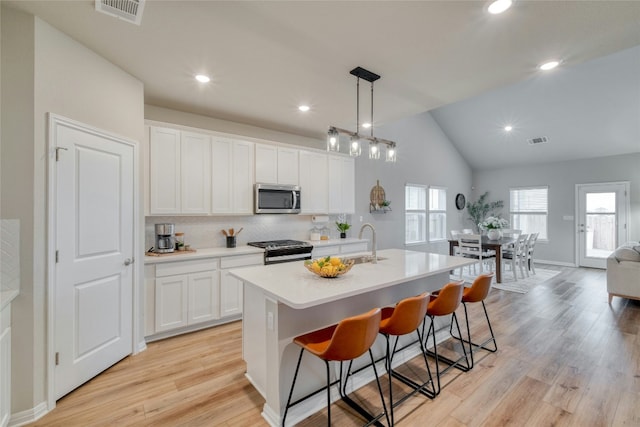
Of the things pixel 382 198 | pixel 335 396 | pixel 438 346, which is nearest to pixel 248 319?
pixel 335 396

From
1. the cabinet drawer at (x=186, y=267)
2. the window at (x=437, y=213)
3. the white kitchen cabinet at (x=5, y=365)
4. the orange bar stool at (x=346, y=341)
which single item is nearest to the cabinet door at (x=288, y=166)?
the cabinet drawer at (x=186, y=267)

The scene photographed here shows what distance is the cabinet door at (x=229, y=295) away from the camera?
3.45m

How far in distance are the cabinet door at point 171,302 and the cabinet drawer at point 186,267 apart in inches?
2.2

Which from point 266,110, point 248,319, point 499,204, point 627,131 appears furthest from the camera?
point 499,204

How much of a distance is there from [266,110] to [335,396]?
3360 millimetres

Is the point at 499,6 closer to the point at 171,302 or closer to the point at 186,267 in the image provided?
the point at 186,267

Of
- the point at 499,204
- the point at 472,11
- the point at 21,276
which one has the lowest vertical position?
the point at 21,276

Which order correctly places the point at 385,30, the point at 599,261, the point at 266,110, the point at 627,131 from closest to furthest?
the point at 385,30 → the point at 266,110 → the point at 627,131 → the point at 599,261

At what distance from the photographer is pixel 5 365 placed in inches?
69.4

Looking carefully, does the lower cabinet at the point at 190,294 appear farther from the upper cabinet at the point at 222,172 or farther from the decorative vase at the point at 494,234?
the decorative vase at the point at 494,234

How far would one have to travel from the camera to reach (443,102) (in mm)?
3584

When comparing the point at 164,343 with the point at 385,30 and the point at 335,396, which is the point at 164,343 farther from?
the point at 385,30

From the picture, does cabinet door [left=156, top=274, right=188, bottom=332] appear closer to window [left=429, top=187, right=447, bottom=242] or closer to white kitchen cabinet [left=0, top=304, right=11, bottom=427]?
white kitchen cabinet [left=0, top=304, right=11, bottom=427]

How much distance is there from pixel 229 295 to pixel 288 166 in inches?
81.2
